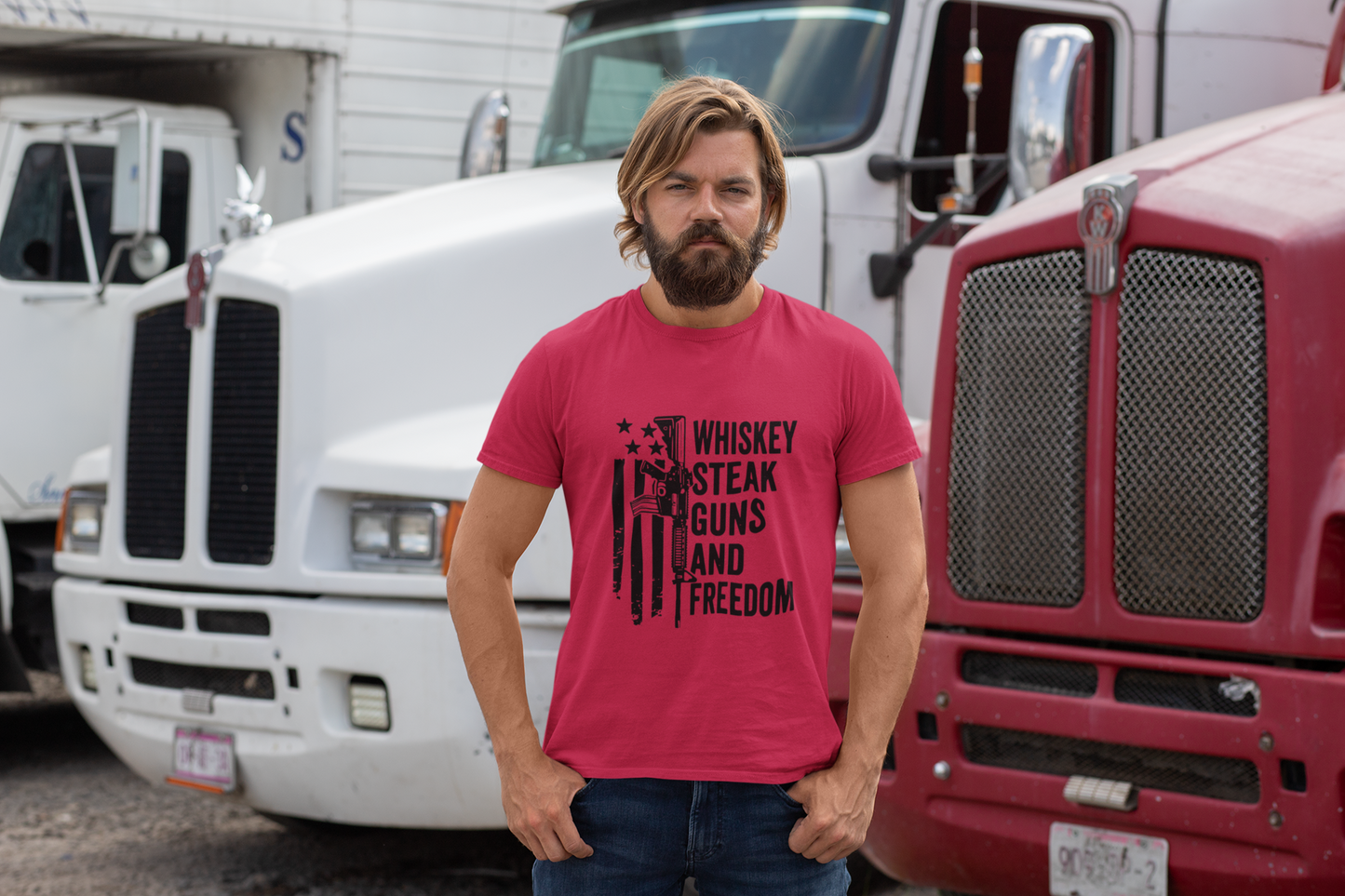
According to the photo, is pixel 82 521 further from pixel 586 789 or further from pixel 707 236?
pixel 707 236

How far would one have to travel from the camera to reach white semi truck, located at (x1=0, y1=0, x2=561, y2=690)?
6656mm

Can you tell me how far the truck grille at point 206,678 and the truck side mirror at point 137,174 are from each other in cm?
197

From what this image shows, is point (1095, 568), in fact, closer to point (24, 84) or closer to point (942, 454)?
point (942, 454)

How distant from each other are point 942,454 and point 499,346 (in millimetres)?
1682

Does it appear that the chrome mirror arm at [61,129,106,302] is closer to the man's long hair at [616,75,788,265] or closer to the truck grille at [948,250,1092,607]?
the truck grille at [948,250,1092,607]

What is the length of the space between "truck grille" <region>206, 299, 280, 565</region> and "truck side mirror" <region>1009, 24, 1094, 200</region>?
7.35ft


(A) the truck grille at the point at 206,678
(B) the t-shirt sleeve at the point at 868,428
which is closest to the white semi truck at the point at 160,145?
(A) the truck grille at the point at 206,678

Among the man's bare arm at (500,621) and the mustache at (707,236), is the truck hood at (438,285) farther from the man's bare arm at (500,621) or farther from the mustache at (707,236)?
the mustache at (707,236)

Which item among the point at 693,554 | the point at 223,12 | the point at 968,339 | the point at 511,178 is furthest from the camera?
the point at 223,12

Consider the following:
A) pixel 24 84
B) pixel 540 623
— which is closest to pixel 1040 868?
pixel 540 623

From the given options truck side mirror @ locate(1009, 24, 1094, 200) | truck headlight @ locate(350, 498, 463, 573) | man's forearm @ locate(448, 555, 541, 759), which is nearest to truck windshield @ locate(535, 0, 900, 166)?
truck side mirror @ locate(1009, 24, 1094, 200)

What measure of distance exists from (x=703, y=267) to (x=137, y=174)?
4.71m

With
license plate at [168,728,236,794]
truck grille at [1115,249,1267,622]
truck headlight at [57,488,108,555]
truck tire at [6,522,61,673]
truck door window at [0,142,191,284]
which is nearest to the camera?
truck grille at [1115,249,1267,622]

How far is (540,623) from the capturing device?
4582 mm
